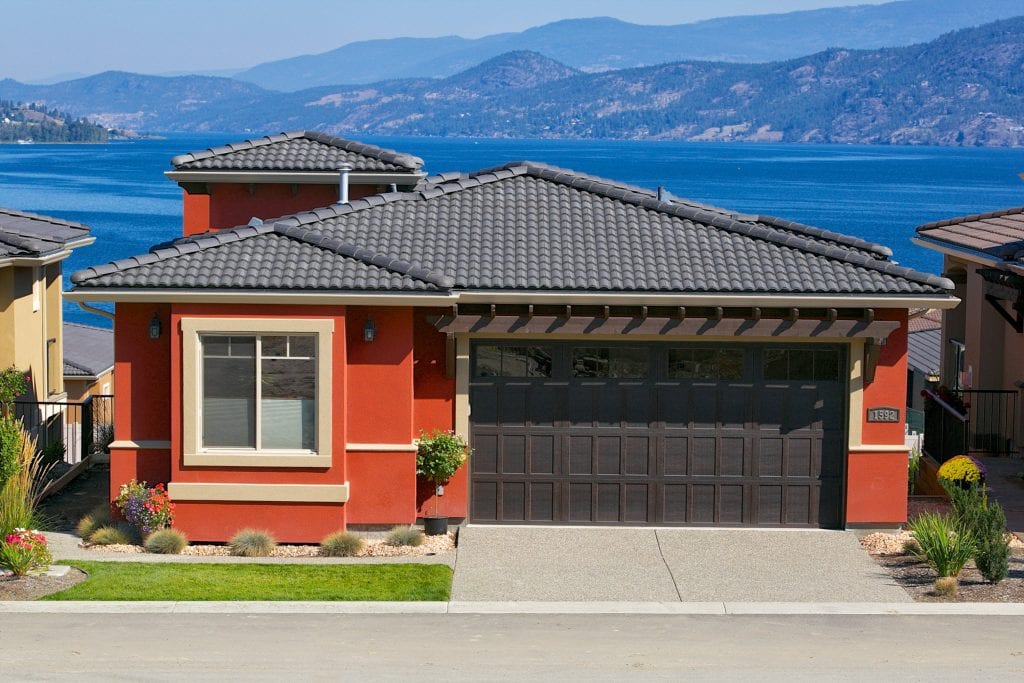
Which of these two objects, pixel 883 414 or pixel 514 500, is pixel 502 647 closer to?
pixel 514 500

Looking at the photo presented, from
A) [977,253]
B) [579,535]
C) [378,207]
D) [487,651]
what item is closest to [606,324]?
[579,535]

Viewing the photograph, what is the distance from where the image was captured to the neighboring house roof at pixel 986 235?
2136cm

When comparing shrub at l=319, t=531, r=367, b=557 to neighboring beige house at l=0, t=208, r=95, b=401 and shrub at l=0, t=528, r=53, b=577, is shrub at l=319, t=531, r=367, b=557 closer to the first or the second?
Result: shrub at l=0, t=528, r=53, b=577

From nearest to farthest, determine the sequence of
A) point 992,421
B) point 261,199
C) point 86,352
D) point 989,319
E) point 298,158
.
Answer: point 298,158 → point 261,199 → point 992,421 → point 989,319 → point 86,352

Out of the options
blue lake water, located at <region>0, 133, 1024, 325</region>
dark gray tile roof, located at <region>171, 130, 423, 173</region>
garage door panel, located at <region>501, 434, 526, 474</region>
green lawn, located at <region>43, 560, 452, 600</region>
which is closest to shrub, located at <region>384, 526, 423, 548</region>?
green lawn, located at <region>43, 560, 452, 600</region>

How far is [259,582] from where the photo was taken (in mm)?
14906

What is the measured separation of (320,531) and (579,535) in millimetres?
2920

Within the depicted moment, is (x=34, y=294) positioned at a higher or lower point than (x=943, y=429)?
higher

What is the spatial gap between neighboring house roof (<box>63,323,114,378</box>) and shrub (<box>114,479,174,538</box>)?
2289 cm

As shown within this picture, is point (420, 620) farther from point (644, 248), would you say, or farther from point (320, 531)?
point (644, 248)

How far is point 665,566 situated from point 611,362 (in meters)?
2.58

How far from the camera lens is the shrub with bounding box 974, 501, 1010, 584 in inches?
581

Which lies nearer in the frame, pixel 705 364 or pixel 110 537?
pixel 110 537

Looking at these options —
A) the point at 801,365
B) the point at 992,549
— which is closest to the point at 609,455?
the point at 801,365
